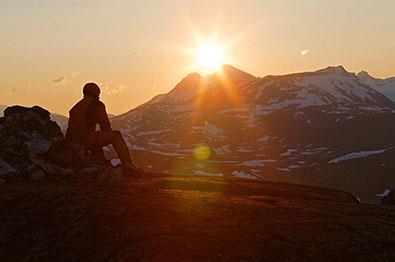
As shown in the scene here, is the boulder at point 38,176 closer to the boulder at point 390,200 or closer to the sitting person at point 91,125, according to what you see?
the sitting person at point 91,125

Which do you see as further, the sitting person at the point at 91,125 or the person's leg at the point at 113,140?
the person's leg at the point at 113,140

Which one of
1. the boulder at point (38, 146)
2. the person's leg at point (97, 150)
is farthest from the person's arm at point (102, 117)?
the boulder at point (38, 146)

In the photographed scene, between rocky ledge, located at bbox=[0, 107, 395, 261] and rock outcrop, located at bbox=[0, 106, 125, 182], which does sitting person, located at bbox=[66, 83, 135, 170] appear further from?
rocky ledge, located at bbox=[0, 107, 395, 261]

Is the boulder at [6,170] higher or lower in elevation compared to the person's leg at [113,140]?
lower

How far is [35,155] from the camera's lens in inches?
869

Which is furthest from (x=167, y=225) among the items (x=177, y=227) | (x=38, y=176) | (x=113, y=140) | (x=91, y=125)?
(x=91, y=125)

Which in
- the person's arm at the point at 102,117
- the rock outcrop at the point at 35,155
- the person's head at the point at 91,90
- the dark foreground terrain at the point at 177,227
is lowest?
the dark foreground terrain at the point at 177,227

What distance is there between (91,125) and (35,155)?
2941 millimetres

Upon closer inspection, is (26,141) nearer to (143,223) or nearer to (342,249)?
(143,223)

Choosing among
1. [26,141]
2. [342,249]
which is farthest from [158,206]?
[26,141]

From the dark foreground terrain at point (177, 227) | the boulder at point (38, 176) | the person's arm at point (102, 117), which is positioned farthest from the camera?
the person's arm at point (102, 117)

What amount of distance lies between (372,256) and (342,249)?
69 cm

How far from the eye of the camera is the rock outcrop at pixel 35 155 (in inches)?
830

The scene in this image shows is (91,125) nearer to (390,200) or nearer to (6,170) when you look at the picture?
(6,170)
